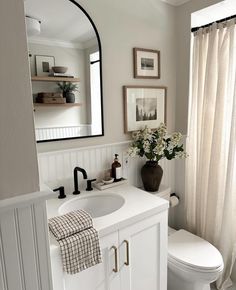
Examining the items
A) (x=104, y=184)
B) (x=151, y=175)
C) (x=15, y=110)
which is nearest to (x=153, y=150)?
(x=151, y=175)

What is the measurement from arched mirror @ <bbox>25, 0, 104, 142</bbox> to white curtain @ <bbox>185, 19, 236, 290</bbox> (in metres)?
0.87

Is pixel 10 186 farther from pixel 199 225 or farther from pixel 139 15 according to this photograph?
pixel 199 225

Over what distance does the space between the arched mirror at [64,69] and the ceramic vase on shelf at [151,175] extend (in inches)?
18.9

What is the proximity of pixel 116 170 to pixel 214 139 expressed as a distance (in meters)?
0.82

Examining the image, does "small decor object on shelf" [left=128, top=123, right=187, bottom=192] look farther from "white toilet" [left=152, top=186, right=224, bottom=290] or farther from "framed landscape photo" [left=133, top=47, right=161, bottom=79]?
"framed landscape photo" [left=133, top=47, right=161, bottom=79]

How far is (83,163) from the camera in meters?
1.58

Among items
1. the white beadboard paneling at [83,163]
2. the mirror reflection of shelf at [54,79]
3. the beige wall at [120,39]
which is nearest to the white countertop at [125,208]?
the white beadboard paneling at [83,163]

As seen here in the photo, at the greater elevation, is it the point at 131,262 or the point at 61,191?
the point at 61,191

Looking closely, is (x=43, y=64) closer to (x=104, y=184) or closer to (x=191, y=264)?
(x=104, y=184)

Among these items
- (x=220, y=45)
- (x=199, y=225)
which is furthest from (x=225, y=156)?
(x=220, y=45)

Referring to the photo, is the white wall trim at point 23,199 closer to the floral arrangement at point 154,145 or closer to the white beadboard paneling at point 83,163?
the white beadboard paneling at point 83,163

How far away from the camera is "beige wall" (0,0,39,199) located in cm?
62

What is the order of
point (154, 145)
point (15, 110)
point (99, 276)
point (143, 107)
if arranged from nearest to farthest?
point (15, 110) → point (99, 276) → point (154, 145) → point (143, 107)

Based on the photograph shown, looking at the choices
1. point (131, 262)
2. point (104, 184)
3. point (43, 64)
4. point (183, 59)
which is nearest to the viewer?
point (131, 262)
